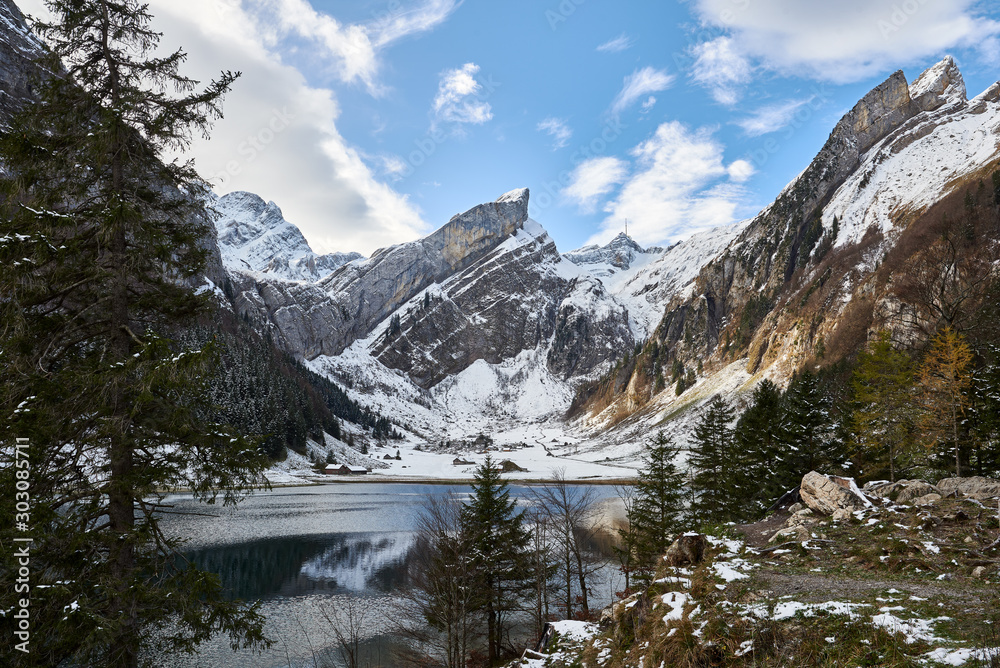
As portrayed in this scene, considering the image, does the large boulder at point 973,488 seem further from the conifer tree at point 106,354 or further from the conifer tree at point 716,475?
the conifer tree at point 106,354

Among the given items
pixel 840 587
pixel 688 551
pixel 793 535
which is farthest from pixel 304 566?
pixel 840 587

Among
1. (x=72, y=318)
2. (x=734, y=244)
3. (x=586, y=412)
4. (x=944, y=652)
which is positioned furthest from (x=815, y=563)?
(x=586, y=412)

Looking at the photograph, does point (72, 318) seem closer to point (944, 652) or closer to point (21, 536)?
point (21, 536)

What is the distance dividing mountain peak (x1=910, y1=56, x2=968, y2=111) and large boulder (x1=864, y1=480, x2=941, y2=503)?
5681 inches

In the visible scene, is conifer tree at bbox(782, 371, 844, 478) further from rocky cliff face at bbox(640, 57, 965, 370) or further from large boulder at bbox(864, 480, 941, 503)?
rocky cliff face at bbox(640, 57, 965, 370)

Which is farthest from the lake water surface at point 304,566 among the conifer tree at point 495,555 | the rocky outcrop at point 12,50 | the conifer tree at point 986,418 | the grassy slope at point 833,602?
the rocky outcrop at point 12,50

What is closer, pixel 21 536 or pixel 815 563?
pixel 21 536

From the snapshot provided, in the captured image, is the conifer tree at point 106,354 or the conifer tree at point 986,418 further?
the conifer tree at point 986,418

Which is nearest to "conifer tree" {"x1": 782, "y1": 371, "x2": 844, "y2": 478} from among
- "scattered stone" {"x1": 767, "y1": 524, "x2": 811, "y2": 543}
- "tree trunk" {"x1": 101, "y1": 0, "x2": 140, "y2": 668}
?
"scattered stone" {"x1": 767, "y1": 524, "x2": 811, "y2": 543}

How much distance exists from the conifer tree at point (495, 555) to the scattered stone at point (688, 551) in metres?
9.63

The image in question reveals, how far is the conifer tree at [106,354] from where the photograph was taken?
691 centimetres

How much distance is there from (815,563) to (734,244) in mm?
167281

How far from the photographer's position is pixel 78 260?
310 inches

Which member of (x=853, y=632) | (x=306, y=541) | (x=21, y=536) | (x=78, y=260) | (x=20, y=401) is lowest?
(x=306, y=541)
